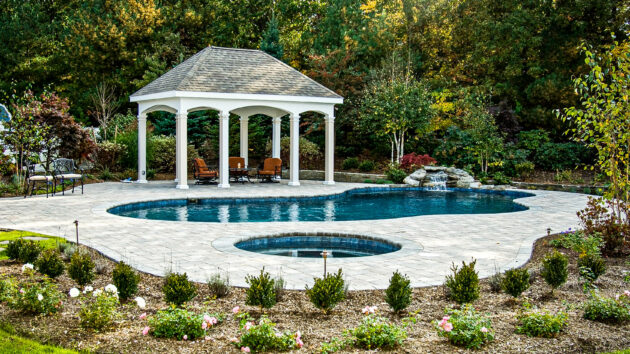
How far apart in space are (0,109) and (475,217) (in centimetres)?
1582

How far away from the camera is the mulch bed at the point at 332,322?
14.3ft

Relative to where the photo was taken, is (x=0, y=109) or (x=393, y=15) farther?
(x=393, y=15)

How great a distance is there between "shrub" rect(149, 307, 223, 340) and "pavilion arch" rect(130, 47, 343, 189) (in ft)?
44.0

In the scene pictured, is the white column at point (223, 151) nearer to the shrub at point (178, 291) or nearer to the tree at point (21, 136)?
the tree at point (21, 136)

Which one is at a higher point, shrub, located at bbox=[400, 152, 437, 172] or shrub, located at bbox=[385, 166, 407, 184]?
shrub, located at bbox=[400, 152, 437, 172]

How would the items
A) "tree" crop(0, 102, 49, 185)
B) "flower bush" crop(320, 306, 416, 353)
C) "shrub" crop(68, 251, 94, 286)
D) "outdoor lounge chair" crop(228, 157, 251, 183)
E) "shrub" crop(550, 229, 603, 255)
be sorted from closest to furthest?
1. "flower bush" crop(320, 306, 416, 353)
2. "shrub" crop(68, 251, 94, 286)
3. "shrub" crop(550, 229, 603, 255)
4. "tree" crop(0, 102, 49, 185)
5. "outdoor lounge chair" crop(228, 157, 251, 183)

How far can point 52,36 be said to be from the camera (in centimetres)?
3153

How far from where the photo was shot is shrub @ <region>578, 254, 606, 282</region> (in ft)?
20.4

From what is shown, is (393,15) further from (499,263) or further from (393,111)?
(499,263)

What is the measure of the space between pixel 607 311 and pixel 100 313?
4.24 m

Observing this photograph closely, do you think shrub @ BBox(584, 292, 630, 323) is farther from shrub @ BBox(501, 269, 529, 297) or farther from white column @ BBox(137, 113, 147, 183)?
white column @ BBox(137, 113, 147, 183)

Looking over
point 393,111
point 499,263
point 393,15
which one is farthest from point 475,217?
point 393,15

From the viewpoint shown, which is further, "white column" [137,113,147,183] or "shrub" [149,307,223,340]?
"white column" [137,113,147,183]

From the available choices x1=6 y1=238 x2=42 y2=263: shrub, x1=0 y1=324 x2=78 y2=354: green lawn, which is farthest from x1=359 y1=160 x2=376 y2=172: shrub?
x1=0 y1=324 x2=78 y2=354: green lawn
